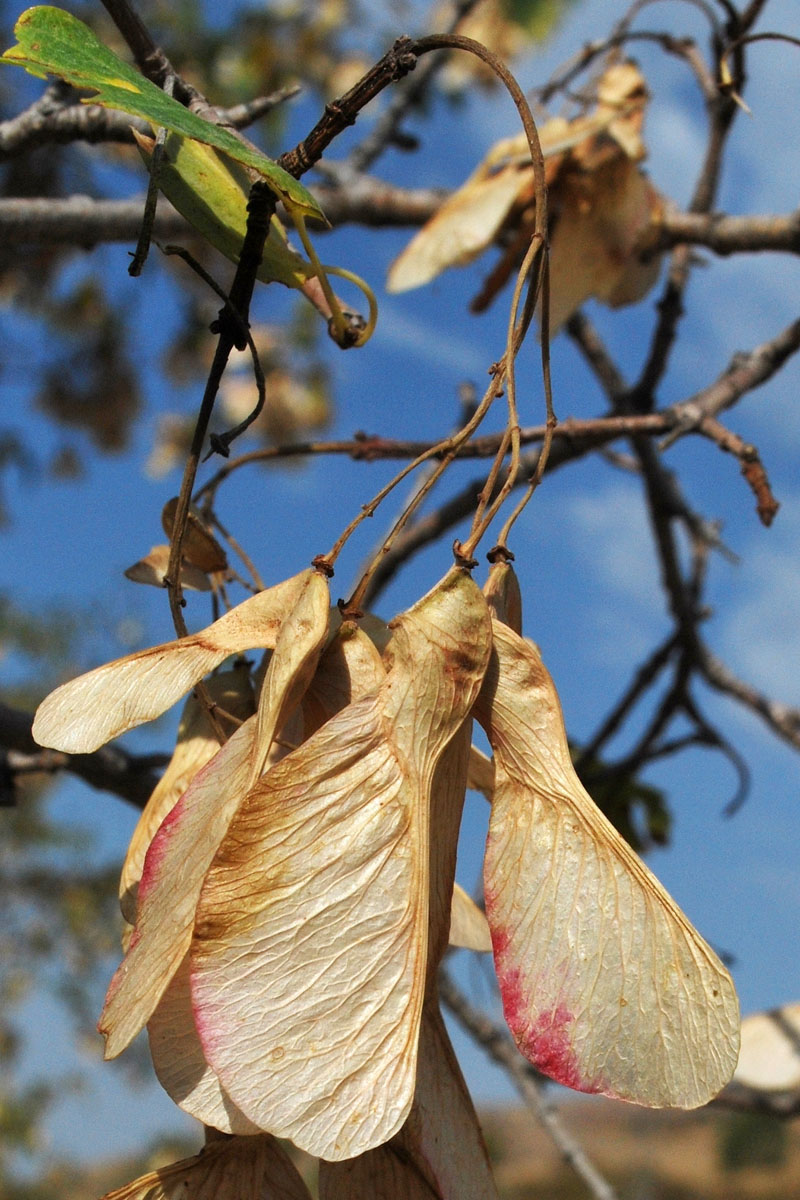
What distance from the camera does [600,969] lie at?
18.4 inches

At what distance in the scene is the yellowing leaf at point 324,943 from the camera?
1.40 ft

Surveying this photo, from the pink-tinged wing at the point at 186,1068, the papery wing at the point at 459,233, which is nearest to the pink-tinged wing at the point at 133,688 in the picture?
the pink-tinged wing at the point at 186,1068

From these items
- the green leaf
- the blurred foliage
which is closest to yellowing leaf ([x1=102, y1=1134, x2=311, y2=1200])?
the green leaf

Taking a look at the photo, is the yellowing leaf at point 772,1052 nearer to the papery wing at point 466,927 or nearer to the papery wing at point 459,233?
the papery wing at point 466,927

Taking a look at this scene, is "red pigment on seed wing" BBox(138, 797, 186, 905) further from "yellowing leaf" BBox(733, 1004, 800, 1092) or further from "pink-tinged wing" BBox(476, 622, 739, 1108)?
"yellowing leaf" BBox(733, 1004, 800, 1092)

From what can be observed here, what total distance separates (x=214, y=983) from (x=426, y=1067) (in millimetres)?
116

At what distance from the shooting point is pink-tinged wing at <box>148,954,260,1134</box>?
1.59 ft

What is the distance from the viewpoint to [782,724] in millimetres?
1474

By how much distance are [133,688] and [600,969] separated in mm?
232

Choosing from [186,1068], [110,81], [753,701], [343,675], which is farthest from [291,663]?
[753,701]

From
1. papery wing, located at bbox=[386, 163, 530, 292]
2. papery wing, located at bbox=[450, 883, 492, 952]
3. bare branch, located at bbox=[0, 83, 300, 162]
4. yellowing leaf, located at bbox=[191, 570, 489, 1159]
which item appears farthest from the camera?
papery wing, located at bbox=[386, 163, 530, 292]

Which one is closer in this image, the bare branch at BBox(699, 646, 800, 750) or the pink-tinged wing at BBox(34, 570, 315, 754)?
the pink-tinged wing at BBox(34, 570, 315, 754)

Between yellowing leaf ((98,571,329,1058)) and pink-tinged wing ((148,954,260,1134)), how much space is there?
2 centimetres

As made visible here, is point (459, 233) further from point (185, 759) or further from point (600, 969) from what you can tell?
point (600, 969)
